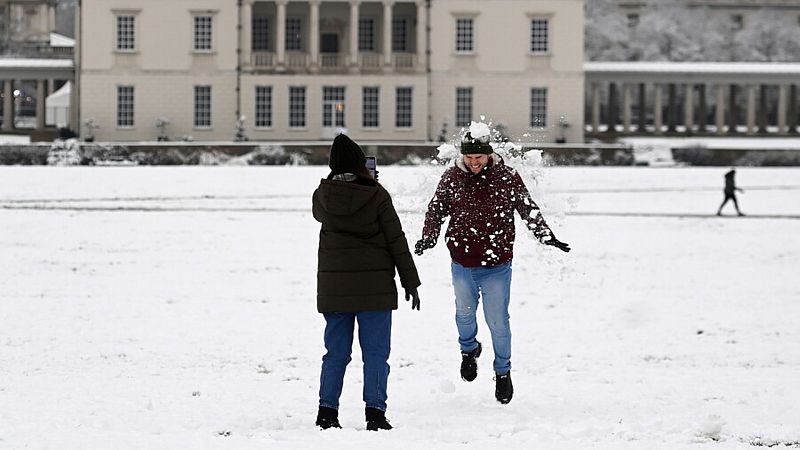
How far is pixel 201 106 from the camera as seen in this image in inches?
2121

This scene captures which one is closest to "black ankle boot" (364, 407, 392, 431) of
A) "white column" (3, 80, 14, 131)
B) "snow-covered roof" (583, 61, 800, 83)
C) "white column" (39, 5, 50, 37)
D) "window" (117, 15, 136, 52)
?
"window" (117, 15, 136, 52)

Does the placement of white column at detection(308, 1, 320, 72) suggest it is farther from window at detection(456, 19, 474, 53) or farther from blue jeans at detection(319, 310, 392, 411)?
blue jeans at detection(319, 310, 392, 411)

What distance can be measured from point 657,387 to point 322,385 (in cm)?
306

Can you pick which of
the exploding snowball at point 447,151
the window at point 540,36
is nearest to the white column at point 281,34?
the window at point 540,36

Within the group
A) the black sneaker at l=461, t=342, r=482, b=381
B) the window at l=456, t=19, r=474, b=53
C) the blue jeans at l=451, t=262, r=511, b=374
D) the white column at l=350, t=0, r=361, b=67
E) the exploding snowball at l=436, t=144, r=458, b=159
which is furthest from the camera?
the window at l=456, t=19, r=474, b=53

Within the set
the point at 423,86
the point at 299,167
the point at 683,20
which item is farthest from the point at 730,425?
the point at 683,20

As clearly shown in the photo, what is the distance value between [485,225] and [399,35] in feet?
158

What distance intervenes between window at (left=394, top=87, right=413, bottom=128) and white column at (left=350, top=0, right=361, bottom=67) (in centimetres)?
228

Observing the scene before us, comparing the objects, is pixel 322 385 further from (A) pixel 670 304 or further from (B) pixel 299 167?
(B) pixel 299 167

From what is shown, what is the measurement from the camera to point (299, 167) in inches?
1671

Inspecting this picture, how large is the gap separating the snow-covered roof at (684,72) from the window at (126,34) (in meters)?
22.0

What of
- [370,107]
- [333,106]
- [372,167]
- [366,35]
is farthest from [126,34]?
[372,167]

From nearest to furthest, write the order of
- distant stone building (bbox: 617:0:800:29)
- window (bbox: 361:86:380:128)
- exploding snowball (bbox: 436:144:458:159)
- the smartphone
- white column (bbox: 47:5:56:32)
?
the smartphone → exploding snowball (bbox: 436:144:458:159) → window (bbox: 361:86:380:128) → white column (bbox: 47:5:56:32) → distant stone building (bbox: 617:0:800:29)

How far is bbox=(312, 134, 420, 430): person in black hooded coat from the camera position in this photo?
774 centimetres
